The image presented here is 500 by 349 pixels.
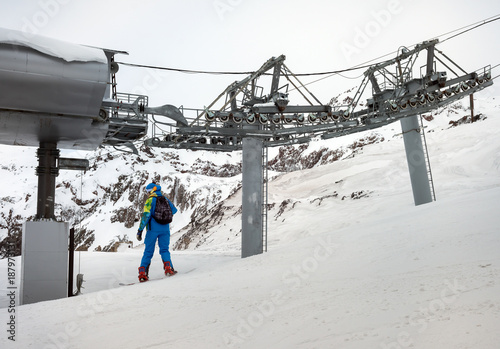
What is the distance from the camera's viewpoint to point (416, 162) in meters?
15.7

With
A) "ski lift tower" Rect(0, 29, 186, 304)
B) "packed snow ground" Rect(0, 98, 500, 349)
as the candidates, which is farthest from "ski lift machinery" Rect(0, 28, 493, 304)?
"packed snow ground" Rect(0, 98, 500, 349)

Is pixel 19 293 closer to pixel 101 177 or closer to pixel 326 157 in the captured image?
pixel 326 157

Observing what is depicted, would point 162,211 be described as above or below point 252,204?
below

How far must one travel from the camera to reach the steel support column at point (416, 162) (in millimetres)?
15445

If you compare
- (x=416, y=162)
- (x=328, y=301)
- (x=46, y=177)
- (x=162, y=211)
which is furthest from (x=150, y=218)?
(x=416, y=162)

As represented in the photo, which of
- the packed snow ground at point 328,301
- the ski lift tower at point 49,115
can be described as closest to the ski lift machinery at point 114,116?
the ski lift tower at point 49,115

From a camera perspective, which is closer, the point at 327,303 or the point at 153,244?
the point at 327,303

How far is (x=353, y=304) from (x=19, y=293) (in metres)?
8.60

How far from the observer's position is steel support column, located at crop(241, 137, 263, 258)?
12.8 m

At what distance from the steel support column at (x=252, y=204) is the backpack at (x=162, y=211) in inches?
153

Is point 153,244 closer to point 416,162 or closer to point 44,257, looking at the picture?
point 44,257

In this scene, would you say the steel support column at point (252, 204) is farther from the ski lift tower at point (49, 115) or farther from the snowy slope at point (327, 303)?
the snowy slope at point (327, 303)

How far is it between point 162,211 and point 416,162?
35.4ft

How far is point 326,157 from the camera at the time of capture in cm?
5594
